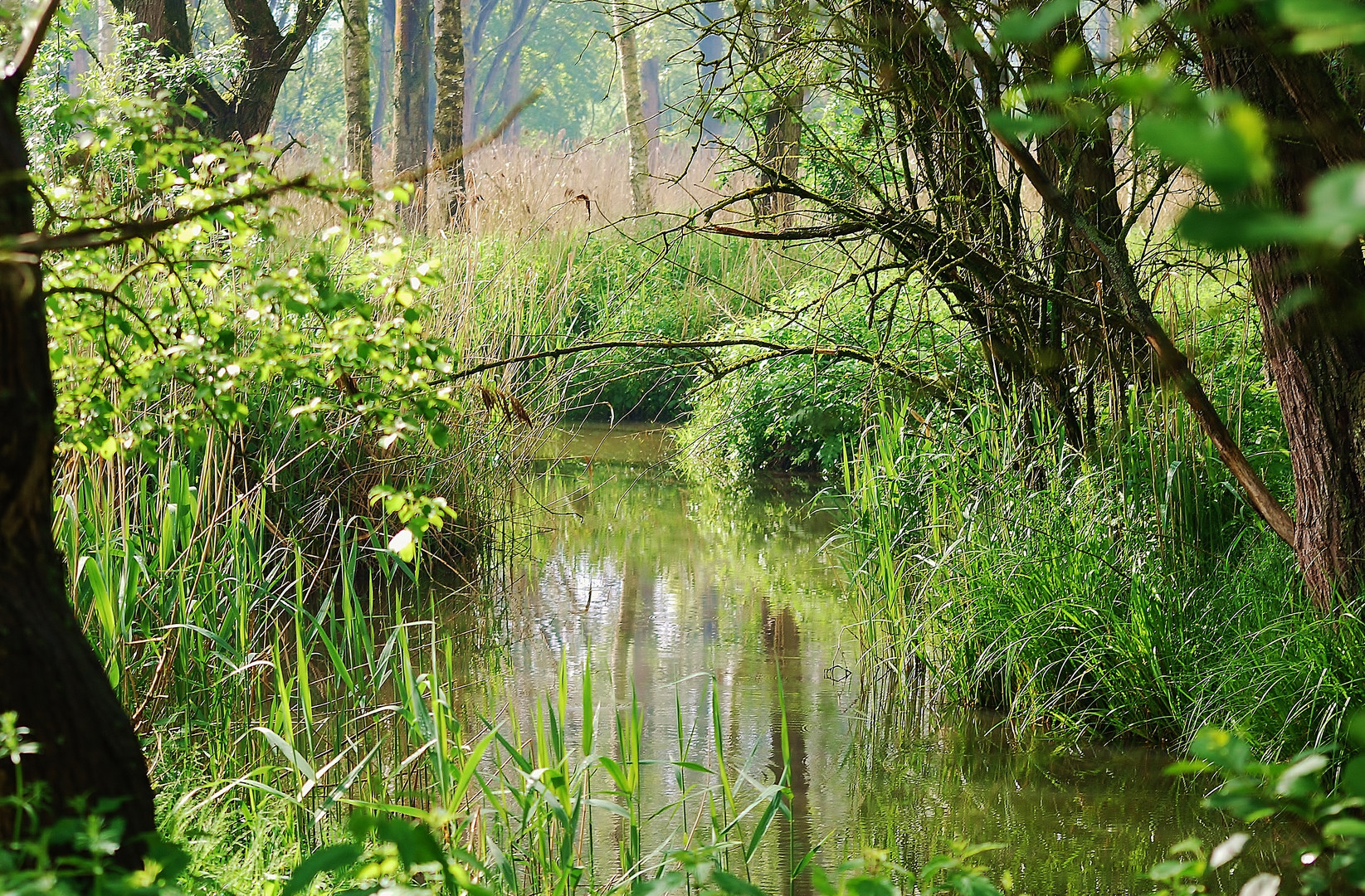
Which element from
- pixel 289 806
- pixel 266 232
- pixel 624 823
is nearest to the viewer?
pixel 266 232

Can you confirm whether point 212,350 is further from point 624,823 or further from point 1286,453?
point 1286,453

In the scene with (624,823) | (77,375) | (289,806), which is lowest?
(624,823)

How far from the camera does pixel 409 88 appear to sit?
16281mm

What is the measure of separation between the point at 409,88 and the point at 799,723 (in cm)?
1406

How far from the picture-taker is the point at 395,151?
51.6ft

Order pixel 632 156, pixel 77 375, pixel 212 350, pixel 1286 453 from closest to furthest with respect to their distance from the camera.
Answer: pixel 212 350
pixel 77 375
pixel 1286 453
pixel 632 156

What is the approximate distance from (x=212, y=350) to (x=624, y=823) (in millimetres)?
1692

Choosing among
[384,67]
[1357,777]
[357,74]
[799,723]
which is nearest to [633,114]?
[357,74]

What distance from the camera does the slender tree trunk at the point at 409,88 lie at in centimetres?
1548

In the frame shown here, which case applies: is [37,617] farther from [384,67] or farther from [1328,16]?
[384,67]

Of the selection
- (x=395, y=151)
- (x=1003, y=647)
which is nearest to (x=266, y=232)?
(x=1003, y=647)

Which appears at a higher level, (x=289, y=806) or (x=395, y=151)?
(x=395, y=151)

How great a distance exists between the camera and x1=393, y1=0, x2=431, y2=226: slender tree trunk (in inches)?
609

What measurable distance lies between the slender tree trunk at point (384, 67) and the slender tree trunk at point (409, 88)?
22294 mm
